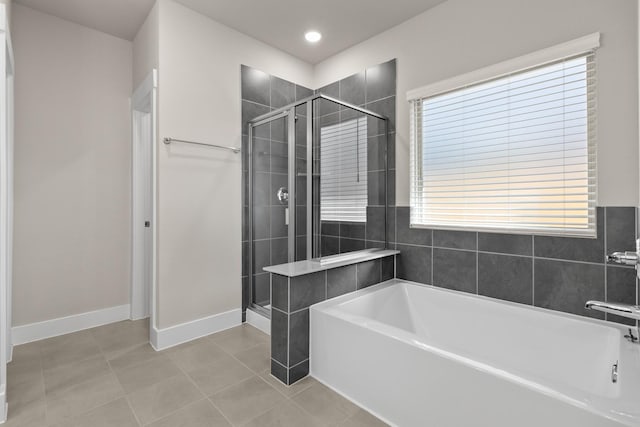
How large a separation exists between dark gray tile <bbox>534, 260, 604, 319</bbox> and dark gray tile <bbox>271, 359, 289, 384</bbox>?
161 centimetres

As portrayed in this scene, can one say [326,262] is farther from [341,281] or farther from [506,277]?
[506,277]

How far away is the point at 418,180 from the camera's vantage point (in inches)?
102

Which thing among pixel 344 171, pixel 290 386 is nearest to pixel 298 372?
pixel 290 386

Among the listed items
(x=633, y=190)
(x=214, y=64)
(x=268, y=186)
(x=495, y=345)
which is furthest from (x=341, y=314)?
(x=214, y=64)

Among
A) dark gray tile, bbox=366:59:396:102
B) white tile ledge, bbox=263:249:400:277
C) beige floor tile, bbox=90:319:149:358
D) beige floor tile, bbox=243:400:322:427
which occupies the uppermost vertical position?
dark gray tile, bbox=366:59:396:102

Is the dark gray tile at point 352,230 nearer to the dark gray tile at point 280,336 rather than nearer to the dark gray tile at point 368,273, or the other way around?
the dark gray tile at point 368,273

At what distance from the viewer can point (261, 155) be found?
2.75 meters

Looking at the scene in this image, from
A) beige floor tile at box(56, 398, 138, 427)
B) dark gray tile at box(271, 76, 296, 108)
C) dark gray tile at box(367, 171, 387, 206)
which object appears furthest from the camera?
dark gray tile at box(271, 76, 296, 108)

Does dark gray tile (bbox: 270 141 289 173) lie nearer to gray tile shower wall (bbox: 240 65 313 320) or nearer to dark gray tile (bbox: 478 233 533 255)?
gray tile shower wall (bbox: 240 65 313 320)

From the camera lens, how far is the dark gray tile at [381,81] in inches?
107

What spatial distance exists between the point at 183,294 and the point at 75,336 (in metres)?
1.00

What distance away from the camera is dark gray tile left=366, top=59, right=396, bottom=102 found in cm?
271

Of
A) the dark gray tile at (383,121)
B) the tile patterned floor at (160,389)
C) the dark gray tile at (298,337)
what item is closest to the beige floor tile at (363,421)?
the tile patterned floor at (160,389)

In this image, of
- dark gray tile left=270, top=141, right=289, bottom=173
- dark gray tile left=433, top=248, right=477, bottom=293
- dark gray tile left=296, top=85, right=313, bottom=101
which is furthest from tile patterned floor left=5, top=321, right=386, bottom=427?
dark gray tile left=296, top=85, right=313, bottom=101
